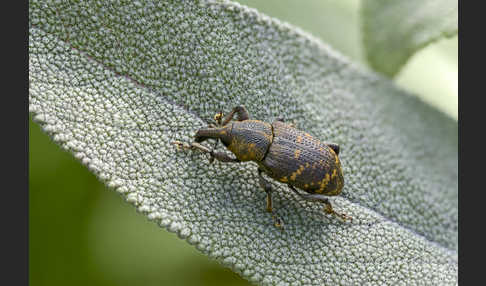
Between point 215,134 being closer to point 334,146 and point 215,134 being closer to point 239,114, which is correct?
point 239,114

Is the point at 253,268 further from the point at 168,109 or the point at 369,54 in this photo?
the point at 369,54

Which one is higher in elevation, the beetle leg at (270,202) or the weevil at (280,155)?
the weevil at (280,155)

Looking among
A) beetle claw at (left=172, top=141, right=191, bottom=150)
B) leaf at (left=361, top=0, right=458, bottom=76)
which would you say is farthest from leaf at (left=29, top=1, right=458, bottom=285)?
leaf at (left=361, top=0, right=458, bottom=76)

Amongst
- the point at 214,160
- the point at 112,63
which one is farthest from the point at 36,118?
the point at 214,160

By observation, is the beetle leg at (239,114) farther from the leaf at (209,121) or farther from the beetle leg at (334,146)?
the beetle leg at (334,146)

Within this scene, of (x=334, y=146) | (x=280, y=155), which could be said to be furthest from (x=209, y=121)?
(x=334, y=146)

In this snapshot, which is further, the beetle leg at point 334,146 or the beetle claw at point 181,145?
the beetle leg at point 334,146

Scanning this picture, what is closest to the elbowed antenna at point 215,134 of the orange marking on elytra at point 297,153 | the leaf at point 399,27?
the orange marking on elytra at point 297,153
